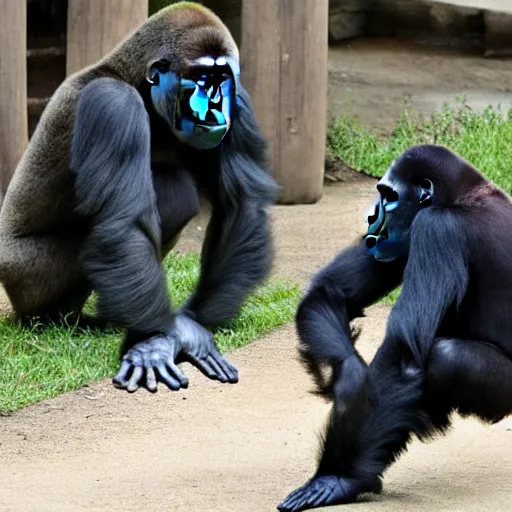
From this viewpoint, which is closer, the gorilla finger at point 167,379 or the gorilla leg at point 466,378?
the gorilla leg at point 466,378

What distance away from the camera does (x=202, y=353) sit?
471 centimetres

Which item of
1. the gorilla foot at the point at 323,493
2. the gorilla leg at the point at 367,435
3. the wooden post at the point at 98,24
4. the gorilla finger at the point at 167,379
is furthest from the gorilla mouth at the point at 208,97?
the wooden post at the point at 98,24

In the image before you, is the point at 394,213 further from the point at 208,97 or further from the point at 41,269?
the point at 41,269

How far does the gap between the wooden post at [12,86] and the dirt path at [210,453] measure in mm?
2177

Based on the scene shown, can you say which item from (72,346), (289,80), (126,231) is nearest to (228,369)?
(126,231)

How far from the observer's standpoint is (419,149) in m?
4.25

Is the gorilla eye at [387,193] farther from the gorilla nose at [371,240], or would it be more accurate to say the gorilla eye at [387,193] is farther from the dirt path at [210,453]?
the dirt path at [210,453]

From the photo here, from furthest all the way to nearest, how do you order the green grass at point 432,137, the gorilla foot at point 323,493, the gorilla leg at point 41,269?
the green grass at point 432,137 → the gorilla leg at point 41,269 → the gorilla foot at point 323,493

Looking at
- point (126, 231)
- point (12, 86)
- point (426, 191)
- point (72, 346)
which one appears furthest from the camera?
point (12, 86)

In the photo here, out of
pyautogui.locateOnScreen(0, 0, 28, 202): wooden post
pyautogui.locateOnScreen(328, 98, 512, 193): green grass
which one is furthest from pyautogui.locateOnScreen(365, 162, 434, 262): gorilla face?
pyautogui.locateOnScreen(328, 98, 512, 193): green grass

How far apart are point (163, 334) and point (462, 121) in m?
4.83

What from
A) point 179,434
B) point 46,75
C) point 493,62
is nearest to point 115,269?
point 179,434

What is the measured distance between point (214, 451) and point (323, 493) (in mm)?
726

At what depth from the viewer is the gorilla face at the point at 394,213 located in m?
4.21
